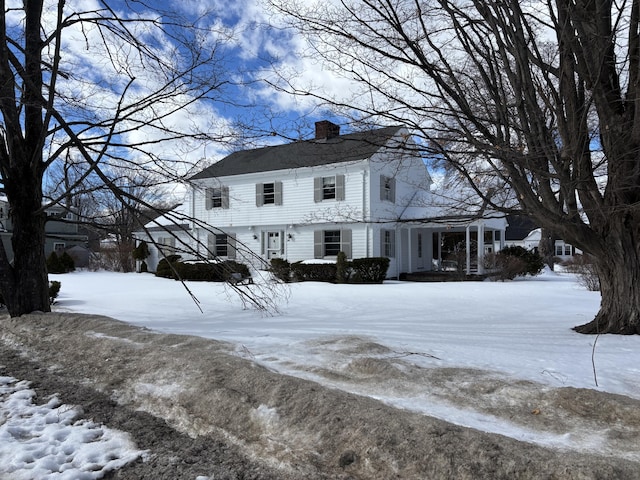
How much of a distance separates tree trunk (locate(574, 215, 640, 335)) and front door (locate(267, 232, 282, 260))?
16.7 meters

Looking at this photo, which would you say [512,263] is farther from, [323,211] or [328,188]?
[328,188]

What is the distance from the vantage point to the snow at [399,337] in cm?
349

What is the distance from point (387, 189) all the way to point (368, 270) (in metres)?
4.74

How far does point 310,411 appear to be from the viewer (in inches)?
131

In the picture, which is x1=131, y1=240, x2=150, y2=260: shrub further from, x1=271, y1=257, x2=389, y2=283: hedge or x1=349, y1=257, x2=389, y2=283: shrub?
x1=349, y1=257, x2=389, y2=283: shrub

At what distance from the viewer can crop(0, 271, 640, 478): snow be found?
11.5ft

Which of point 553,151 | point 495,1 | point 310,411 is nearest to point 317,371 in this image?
point 310,411

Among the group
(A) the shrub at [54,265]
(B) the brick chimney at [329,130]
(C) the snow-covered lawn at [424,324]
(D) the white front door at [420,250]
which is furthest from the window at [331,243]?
(A) the shrub at [54,265]

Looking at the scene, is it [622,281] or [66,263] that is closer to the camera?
[622,281]

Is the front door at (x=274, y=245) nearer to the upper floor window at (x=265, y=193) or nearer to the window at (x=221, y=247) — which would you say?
the upper floor window at (x=265, y=193)

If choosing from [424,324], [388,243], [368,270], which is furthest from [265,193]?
[424,324]

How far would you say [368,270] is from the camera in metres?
18.1

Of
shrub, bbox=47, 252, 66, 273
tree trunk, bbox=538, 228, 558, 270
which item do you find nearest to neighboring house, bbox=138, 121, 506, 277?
shrub, bbox=47, 252, 66, 273

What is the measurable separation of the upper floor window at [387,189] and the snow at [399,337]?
7.77 meters
